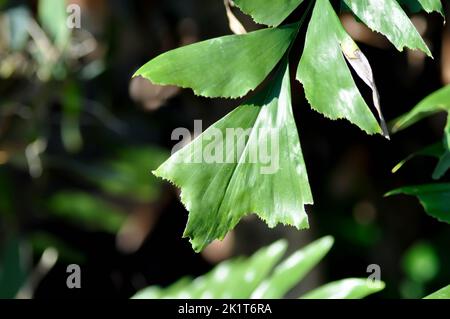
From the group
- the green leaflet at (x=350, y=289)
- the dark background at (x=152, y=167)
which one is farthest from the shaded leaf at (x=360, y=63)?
the dark background at (x=152, y=167)

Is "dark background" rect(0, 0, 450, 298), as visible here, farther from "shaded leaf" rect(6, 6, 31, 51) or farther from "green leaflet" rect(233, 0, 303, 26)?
"green leaflet" rect(233, 0, 303, 26)

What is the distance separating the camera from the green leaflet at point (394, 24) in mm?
521

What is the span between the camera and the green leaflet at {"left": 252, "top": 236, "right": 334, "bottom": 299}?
2.87ft

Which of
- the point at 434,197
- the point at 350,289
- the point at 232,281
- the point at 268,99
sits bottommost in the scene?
the point at 232,281

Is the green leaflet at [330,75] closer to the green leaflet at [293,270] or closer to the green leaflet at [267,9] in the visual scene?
the green leaflet at [267,9]

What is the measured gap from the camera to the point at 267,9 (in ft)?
1.79

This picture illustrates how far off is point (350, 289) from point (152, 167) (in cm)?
127

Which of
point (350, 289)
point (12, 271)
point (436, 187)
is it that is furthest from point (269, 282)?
point (12, 271)

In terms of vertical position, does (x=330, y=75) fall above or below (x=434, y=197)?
above

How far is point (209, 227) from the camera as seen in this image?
0.54 meters

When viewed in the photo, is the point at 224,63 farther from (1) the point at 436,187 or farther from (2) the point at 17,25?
(2) the point at 17,25

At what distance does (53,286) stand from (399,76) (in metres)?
1.05
